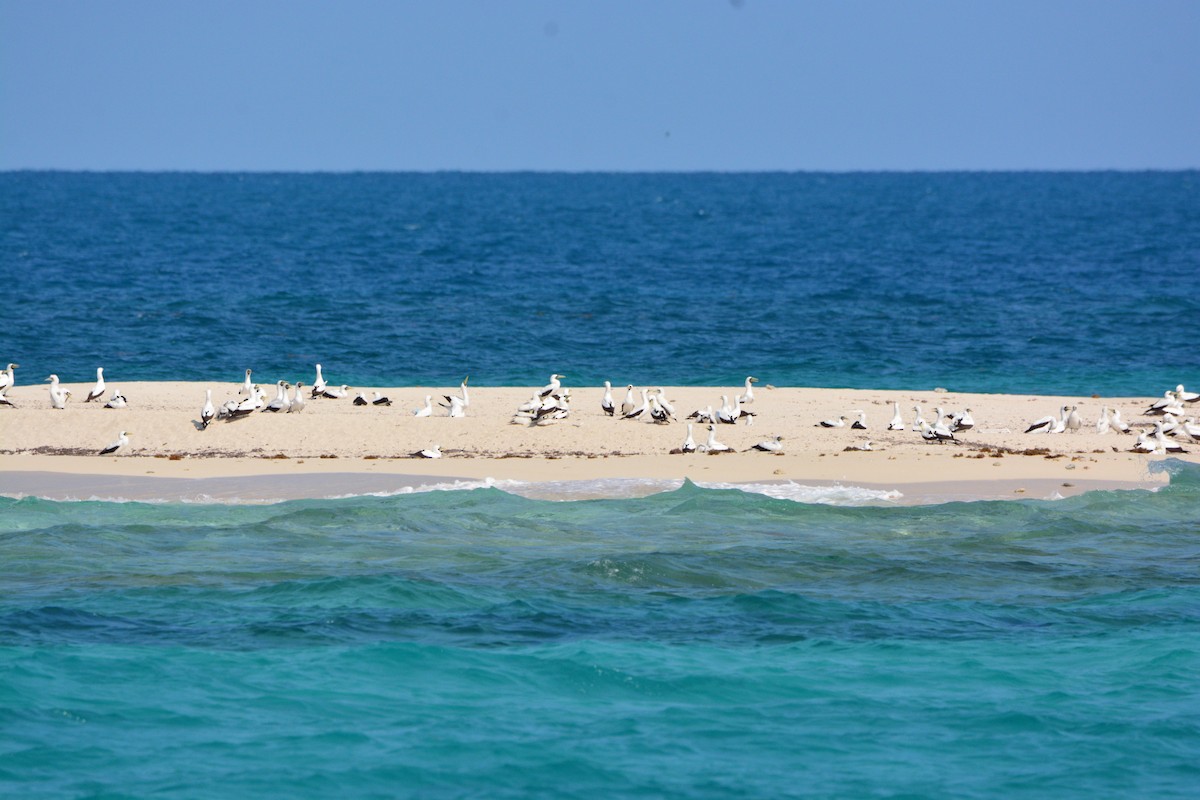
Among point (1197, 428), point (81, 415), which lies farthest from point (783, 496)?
point (81, 415)

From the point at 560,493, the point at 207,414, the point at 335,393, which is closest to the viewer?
the point at 560,493

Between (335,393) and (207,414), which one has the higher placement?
(335,393)

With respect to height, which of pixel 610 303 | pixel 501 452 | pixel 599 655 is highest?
pixel 610 303

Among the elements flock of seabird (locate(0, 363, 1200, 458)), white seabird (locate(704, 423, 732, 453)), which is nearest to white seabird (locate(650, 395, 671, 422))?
flock of seabird (locate(0, 363, 1200, 458))

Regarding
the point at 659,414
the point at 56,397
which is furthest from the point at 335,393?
the point at 659,414

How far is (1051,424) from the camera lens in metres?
21.4

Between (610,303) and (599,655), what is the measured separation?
29656 millimetres

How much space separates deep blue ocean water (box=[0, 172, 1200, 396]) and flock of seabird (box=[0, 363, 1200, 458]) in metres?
5.88

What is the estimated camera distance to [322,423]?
21594 mm

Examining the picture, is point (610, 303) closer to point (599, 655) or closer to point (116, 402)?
point (116, 402)

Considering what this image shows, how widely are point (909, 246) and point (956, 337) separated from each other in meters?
28.7

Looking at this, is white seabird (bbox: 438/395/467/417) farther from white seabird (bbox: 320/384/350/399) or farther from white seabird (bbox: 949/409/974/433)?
white seabird (bbox: 949/409/974/433)

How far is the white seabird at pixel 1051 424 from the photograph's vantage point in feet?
69.9

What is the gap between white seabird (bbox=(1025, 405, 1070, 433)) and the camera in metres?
21.3
